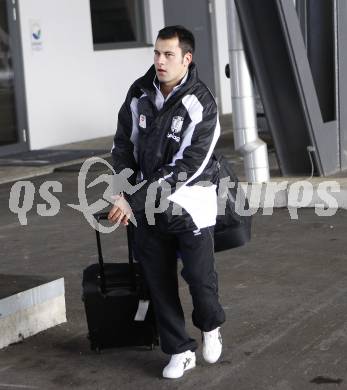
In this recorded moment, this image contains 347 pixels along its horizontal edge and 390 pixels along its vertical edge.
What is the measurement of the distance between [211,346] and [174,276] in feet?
1.50

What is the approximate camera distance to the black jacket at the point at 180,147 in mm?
5500

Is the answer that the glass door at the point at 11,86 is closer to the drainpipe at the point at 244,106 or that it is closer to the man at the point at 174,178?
the drainpipe at the point at 244,106

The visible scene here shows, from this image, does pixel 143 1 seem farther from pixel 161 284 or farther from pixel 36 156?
pixel 161 284

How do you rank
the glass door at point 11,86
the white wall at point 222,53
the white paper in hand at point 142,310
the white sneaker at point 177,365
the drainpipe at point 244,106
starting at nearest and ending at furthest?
the white sneaker at point 177,365 → the white paper in hand at point 142,310 → the drainpipe at point 244,106 → the glass door at point 11,86 → the white wall at point 222,53

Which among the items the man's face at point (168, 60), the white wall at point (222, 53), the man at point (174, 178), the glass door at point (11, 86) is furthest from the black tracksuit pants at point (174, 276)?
the white wall at point (222, 53)

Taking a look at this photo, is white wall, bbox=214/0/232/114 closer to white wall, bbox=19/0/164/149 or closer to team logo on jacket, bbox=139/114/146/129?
white wall, bbox=19/0/164/149

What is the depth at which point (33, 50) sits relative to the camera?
16500mm

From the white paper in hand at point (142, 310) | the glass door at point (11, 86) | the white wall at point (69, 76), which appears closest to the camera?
the white paper in hand at point (142, 310)

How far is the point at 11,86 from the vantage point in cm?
1627

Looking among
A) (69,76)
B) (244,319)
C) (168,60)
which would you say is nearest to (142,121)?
(168,60)

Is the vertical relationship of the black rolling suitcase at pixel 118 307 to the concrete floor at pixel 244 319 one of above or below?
above

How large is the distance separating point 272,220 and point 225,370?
184 inches

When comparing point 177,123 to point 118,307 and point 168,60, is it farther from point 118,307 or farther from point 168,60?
point 118,307

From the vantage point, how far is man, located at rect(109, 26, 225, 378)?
5.51 metres
